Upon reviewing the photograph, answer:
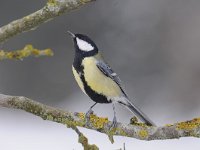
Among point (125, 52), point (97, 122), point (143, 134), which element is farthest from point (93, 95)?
point (125, 52)

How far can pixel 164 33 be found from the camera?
7188mm

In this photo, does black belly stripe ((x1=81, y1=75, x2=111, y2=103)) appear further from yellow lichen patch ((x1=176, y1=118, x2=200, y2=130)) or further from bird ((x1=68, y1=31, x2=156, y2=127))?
yellow lichen patch ((x1=176, y1=118, x2=200, y2=130))

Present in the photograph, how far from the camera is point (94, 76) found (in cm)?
255

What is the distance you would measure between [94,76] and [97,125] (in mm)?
455

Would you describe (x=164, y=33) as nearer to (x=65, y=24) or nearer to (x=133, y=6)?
(x=133, y=6)

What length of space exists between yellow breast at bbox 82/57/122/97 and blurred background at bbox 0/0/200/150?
4.13m

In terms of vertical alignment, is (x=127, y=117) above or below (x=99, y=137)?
above

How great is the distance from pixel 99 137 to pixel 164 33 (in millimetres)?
2209

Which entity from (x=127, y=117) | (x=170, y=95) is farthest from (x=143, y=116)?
(x=170, y=95)

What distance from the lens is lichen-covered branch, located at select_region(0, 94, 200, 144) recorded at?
1969 mm

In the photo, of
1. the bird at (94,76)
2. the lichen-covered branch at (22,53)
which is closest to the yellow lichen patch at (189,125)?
the bird at (94,76)

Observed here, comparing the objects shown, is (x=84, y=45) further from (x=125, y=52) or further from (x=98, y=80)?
(x=125, y=52)

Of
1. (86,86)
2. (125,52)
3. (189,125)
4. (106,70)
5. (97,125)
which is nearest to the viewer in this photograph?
(189,125)

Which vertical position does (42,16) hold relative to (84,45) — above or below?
below
